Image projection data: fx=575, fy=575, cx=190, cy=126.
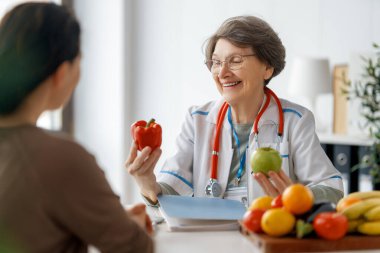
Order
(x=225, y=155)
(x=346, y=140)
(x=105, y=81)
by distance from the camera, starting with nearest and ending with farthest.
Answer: (x=225, y=155), (x=346, y=140), (x=105, y=81)

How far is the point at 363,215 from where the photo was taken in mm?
1526

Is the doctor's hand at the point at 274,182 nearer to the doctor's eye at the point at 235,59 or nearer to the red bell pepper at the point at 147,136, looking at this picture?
the red bell pepper at the point at 147,136

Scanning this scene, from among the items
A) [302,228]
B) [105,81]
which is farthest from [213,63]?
[105,81]

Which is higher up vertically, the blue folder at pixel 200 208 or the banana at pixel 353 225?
the banana at pixel 353 225

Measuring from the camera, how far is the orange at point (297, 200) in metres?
1.42

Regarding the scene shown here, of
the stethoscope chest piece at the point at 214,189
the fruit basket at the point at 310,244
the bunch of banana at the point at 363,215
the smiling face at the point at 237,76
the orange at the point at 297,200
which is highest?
the smiling face at the point at 237,76

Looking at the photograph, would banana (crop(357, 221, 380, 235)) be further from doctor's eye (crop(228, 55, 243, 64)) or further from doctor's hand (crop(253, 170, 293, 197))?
doctor's eye (crop(228, 55, 243, 64))

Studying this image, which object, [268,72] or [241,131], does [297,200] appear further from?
[268,72]

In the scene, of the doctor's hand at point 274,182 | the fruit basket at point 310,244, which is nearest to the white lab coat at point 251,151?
the doctor's hand at point 274,182

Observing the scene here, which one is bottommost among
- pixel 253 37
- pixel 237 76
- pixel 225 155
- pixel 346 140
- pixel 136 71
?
pixel 346 140

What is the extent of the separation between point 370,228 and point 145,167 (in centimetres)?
80

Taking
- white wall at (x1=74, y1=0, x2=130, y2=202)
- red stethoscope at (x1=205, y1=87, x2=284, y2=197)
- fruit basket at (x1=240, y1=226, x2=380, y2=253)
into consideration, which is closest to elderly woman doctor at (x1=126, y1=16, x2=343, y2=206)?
red stethoscope at (x1=205, y1=87, x2=284, y2=197)

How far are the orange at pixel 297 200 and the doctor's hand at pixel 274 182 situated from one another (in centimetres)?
32

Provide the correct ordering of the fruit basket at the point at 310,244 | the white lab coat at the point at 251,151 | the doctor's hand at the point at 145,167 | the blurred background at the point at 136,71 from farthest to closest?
the blurred background at the point at 136,71, the white lab coat at the point at 251,151, the doctor's hand at the point at 145,167, the fruit basket at the point at 310,244
